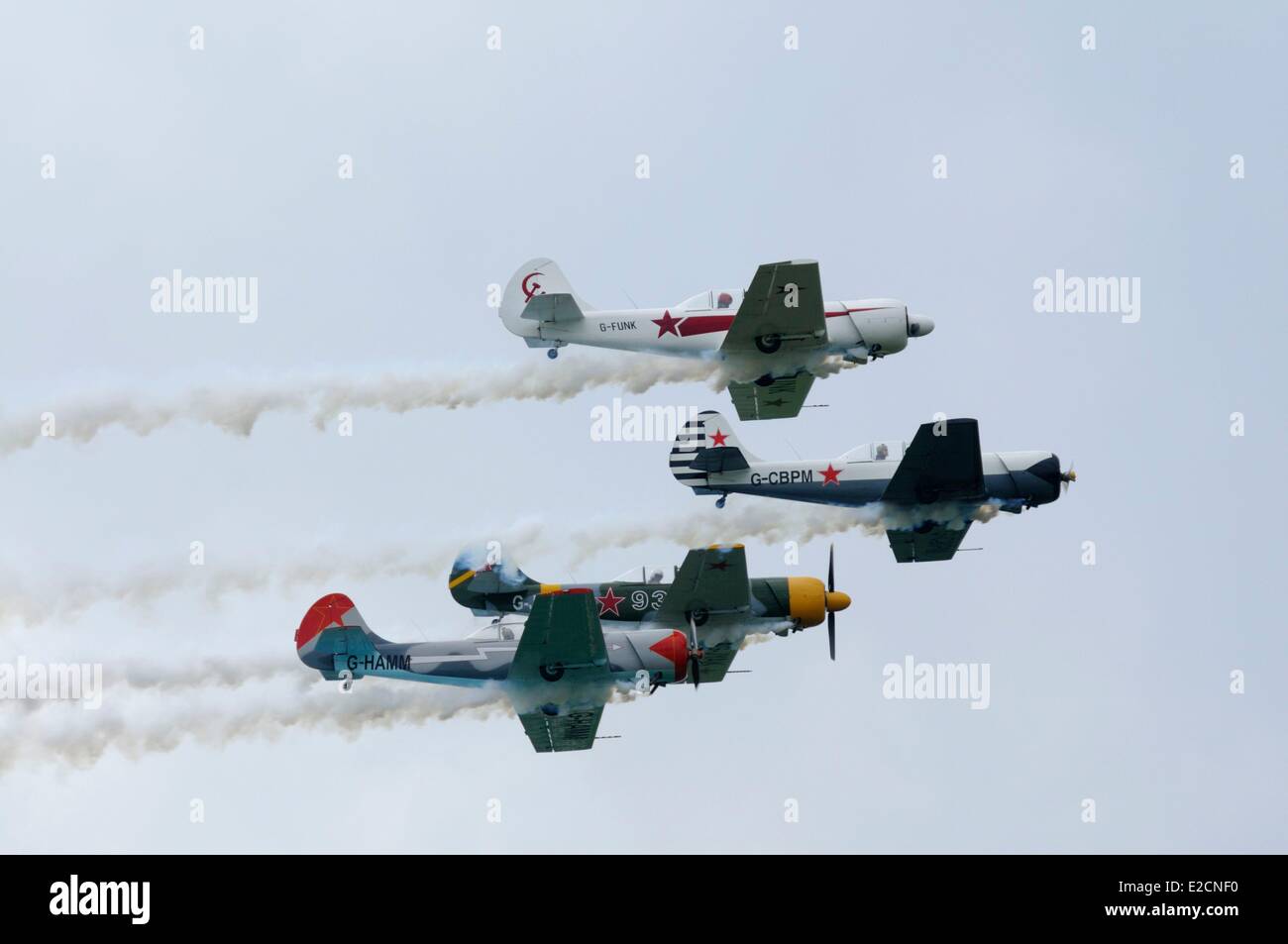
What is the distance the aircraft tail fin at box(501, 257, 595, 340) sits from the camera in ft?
181

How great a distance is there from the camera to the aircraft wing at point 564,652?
4994 cm

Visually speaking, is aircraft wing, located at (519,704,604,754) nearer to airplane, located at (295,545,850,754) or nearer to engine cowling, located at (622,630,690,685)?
airplane, located at (295,545,850,754)

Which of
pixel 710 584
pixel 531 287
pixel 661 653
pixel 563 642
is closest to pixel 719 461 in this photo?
pixel 710 584

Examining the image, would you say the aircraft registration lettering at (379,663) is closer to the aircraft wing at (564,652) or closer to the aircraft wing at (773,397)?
the aircraft wing at (564,652)

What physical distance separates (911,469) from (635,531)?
256 inches

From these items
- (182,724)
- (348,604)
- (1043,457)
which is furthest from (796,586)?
(182,724)

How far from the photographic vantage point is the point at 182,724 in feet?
170

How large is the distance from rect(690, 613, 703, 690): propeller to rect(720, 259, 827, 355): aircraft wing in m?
5.99

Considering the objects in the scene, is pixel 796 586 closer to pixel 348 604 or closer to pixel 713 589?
pixel 713 589

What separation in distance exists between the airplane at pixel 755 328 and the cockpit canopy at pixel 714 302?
0.07 feet

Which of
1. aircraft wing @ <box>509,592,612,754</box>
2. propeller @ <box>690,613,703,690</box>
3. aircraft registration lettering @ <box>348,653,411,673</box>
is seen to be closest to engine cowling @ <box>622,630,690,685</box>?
propeller @ <box>690,613,703,690</box>

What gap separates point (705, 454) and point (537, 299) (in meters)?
5.14

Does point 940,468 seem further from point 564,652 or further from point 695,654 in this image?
point 564,652

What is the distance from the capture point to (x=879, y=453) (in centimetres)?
5506
